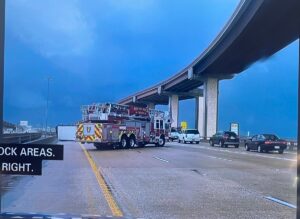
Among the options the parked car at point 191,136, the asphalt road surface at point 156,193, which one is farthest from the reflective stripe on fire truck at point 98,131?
the parked car at point 191,136

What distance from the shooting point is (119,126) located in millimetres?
34469

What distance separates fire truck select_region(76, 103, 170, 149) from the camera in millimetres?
30656

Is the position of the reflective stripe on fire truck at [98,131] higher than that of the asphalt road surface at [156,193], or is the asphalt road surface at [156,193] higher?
the reflective stripe on fire truck at [98,131]

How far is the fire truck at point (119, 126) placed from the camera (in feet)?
101

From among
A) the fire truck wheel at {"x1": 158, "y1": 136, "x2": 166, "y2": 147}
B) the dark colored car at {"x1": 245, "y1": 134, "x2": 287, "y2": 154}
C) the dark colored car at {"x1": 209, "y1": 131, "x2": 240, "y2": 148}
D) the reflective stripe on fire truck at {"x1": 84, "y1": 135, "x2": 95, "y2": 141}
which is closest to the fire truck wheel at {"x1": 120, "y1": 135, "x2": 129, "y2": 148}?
the reflective stripe on fire truck at {"x1": 84, "y1": 135, "x2": 95, "y2": 141}

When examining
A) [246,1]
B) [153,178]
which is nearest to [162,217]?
[153,178]

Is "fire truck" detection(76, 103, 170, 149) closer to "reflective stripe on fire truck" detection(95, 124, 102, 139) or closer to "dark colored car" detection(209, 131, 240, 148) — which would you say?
"reflective stripe on fire truck" detection(95, 124, 102, 139)

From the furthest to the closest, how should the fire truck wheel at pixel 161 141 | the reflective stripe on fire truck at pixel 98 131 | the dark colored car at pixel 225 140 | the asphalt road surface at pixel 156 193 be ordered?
the dark colored car at pixel 225 140 → the fire truck wheel at pixel 161 141 → the reflective stripe on fire truck at pixel 98 131 → the asphalt road surface at pixel 156 193

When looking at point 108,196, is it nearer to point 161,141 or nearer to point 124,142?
point 124,142

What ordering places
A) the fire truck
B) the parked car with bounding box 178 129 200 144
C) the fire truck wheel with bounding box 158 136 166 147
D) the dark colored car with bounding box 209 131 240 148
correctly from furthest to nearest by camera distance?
the parked car with bounding box 178 129 200 144
the dark colored car with bounding box 209 131 240 148
the fire truck wheel with bounding box 158 136 166 147
the fire truck

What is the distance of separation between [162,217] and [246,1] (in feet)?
97.2

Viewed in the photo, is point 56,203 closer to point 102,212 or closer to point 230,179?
point 102,212

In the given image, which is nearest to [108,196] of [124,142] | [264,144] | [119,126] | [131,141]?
[119,126]

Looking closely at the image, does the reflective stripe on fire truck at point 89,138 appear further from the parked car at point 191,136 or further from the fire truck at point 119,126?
the parked car at point 191,136
